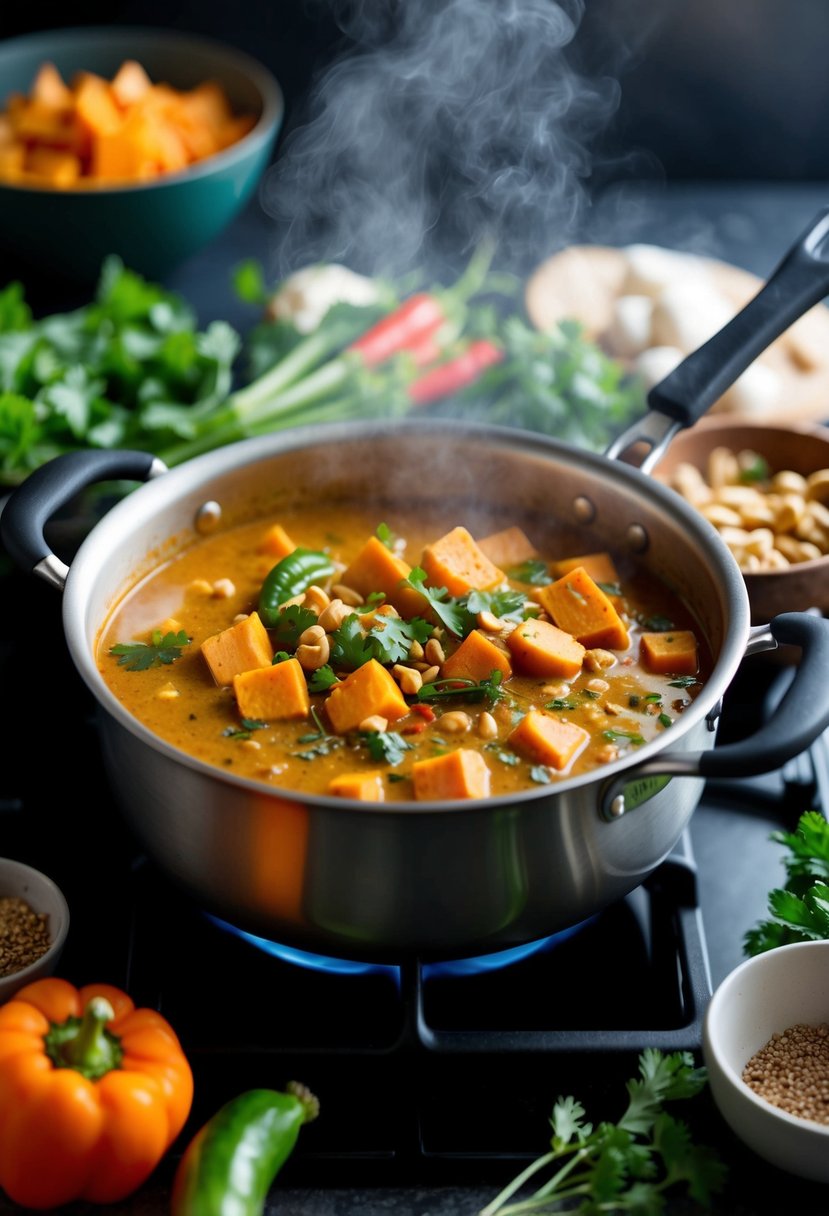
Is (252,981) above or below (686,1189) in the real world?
below

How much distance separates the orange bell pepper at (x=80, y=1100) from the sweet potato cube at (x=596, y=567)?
1.04 meters

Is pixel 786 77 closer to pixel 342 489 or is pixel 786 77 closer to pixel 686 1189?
pixel 342 489

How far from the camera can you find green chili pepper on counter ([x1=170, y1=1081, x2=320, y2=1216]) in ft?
4.95

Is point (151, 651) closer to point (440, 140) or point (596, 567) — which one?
point (596, 567)

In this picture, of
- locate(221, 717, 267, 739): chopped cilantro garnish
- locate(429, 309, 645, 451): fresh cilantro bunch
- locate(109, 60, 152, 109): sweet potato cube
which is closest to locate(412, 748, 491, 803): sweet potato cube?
locate(221, 717, 267, 739): chopped cilantro garnish

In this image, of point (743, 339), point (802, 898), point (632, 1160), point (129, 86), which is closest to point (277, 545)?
point (743, 339)

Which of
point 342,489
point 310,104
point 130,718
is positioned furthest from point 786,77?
point 130,718

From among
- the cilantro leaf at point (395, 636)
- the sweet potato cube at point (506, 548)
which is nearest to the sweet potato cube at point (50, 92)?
the sweet potato cube at point (506, 548)

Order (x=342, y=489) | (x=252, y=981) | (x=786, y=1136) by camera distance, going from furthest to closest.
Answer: (x=342, y=489) → (x=252, y=981) → (x=786, y=1136)

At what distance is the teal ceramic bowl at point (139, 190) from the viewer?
10.2ft

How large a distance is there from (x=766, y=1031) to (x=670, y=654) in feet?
1.93

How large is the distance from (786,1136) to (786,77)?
10.6 ft

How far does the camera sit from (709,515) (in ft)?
8.52

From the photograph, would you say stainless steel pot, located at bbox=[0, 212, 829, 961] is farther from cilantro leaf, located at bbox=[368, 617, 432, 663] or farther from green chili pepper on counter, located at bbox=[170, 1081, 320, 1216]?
cilantro leaf, located at bbox=[368, 617, 432, 663]
